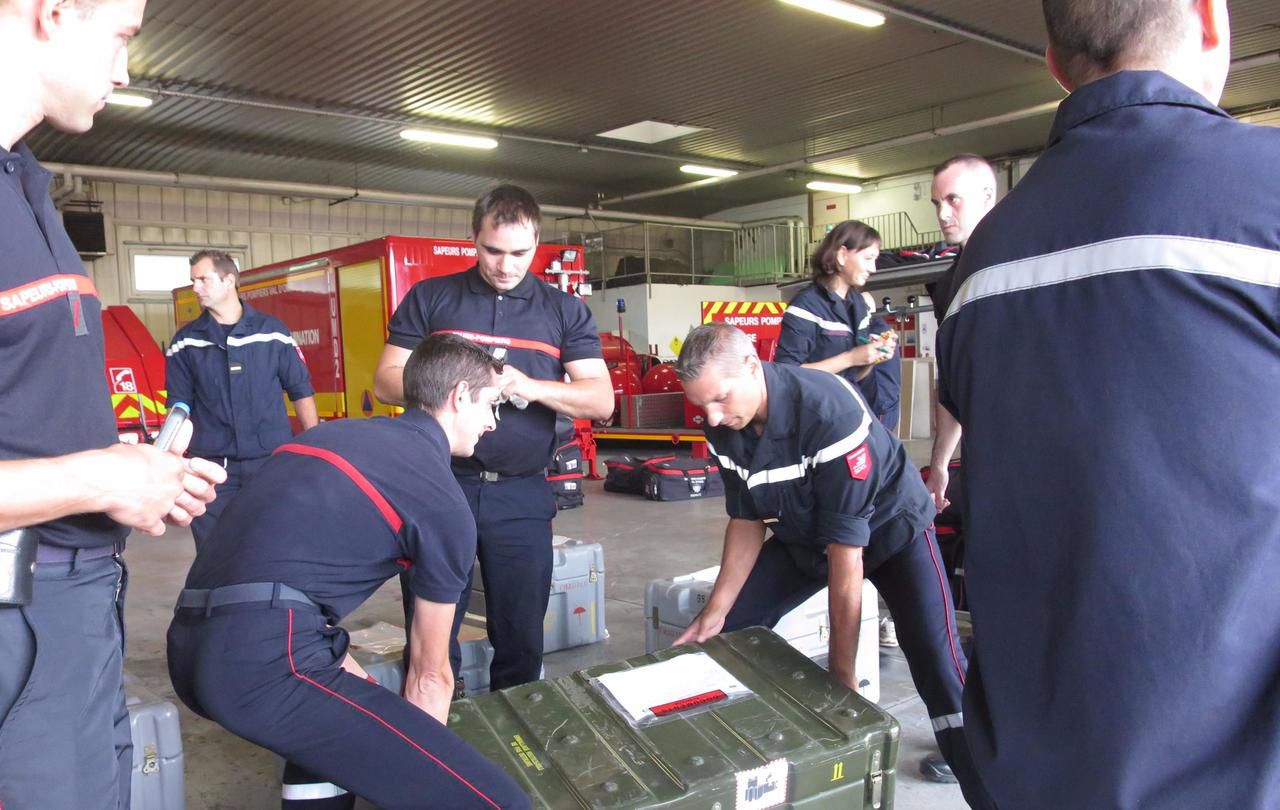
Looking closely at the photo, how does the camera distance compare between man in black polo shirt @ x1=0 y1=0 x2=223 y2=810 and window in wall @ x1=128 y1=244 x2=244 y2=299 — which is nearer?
man in black polo shirt @ x1=0 y1=0 x2=223 y2=810

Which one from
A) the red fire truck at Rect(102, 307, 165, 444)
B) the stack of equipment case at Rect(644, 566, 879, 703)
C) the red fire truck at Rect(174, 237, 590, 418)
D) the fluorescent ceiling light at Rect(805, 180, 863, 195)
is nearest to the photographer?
the stack of equipment case at Rect(644, 566, 879, 703)

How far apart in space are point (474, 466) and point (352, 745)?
1286mm

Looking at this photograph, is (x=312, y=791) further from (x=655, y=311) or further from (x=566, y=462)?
(x=655, y=311)

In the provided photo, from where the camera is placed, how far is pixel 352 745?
191cm

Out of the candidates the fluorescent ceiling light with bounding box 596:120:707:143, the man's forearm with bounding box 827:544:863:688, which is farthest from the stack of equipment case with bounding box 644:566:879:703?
the fluorescent ceiling light with bounding box 596:120:707:143

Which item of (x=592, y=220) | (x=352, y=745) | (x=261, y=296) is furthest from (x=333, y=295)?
(x=592, y=220)

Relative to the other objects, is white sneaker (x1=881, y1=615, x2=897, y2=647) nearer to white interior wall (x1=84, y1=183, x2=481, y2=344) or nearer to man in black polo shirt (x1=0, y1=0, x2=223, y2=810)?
man in black polo shirt (x1=0, y1=0, x2=223, y2=810)

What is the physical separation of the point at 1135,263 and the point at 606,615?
4.41 metres

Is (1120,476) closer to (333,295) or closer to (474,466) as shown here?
(474,466)

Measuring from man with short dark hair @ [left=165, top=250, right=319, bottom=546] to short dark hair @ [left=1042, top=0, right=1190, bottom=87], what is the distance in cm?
395

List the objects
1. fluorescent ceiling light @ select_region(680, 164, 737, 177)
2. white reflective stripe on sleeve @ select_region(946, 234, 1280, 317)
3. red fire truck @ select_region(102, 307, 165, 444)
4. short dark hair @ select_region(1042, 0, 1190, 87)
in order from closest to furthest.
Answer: white reflective stripe on sleeve @ select_region(946, 234, 1280, 317) → short dark hair @ select_region(1042, 0, 1190, 87) → red fire truck @ select_region(102, 307, 165, 444) → fluorescent ceiling light @ select_region(680, 164, 737, 177)

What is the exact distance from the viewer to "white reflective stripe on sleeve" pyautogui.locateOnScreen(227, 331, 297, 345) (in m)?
4.43

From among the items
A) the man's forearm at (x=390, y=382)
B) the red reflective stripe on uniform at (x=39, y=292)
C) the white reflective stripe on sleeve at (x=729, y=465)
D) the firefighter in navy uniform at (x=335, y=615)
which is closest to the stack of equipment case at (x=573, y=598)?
the man's forearm at (x=390, y=382)

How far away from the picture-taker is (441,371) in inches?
91.2
